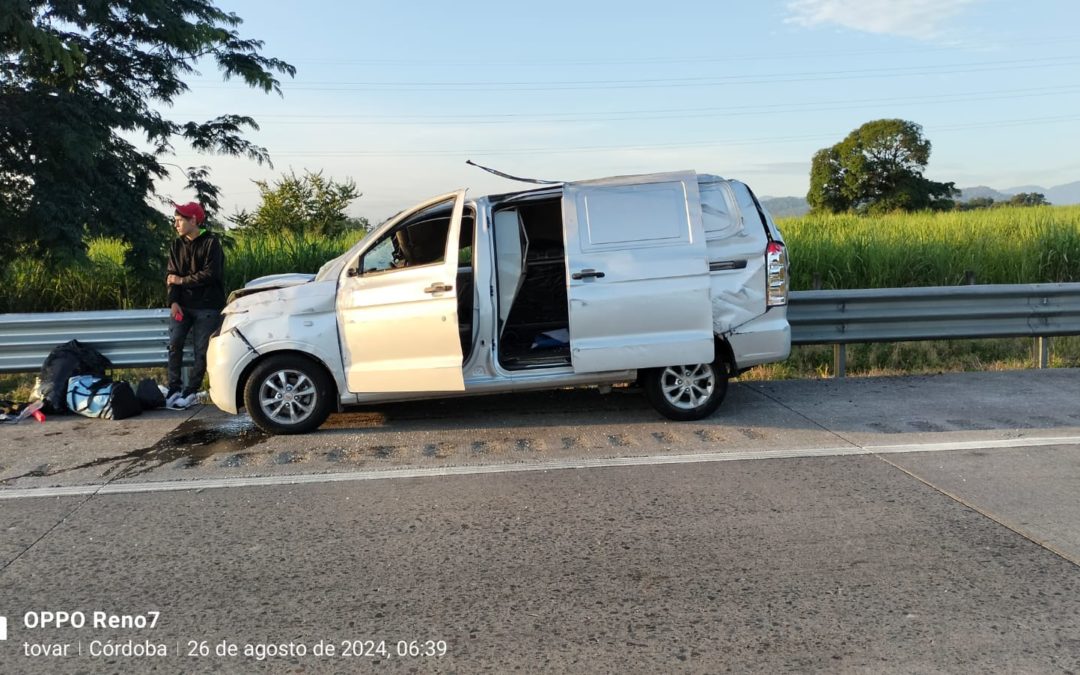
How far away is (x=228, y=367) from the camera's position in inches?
264

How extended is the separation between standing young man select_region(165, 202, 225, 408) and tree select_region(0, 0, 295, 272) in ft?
8.37

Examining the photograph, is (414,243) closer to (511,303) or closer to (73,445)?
(511,303)

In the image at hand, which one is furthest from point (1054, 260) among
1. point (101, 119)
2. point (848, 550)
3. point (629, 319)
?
point (101, 119)

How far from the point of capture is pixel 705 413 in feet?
22.7

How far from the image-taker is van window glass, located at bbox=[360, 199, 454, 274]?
22.6 ft

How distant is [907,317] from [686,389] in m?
3.37

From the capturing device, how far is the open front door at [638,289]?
654 centimetres

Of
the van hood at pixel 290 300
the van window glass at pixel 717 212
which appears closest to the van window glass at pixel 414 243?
the van hood at pixel 290 300

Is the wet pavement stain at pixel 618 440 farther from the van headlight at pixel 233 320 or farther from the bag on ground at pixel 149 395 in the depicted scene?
the bag on ground at pixel 149 395

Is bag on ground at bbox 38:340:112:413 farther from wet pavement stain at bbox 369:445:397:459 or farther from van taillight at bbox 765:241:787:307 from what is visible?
van taillight at bbox 765:241:787:307

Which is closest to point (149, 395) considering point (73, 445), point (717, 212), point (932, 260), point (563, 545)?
point (73, 445)

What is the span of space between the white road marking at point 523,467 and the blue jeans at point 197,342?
263cm

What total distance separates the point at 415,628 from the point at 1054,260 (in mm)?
12953

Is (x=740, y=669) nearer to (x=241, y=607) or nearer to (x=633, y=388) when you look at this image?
(x=241, y=607)
